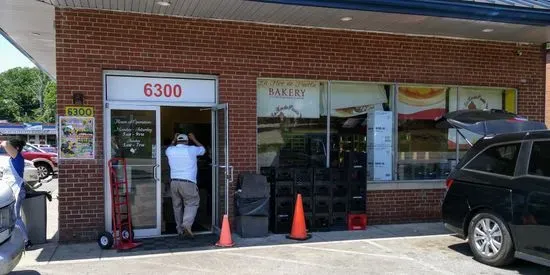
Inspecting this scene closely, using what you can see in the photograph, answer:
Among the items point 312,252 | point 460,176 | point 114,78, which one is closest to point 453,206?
point 460,176

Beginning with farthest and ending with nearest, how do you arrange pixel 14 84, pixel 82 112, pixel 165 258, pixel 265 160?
1. pixel 14 84
2. pixel 265 160
3. pixel 82 112
4. pixel 165 258

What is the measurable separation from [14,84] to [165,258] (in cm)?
9984

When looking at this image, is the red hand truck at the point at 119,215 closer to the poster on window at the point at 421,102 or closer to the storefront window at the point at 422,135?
the storefront window at the point at 422,135

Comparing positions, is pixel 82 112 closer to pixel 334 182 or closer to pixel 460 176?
pixel 334 182

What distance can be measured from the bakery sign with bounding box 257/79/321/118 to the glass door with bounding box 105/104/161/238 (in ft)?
6.39

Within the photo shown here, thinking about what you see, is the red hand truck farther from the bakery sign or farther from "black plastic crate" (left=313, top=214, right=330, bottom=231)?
"black plastic crate" (left=313, top=214, right=330, bottom=231)

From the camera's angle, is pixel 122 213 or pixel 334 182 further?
pixel 334 182

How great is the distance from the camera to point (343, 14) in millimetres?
8477

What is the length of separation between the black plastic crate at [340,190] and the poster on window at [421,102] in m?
2.09

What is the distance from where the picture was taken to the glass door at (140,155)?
846cm

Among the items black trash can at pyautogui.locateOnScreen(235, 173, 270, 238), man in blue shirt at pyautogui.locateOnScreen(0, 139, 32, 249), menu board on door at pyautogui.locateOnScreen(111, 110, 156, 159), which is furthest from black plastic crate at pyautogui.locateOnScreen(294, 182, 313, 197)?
man in blue shirt at pyautogui.locateOnScreen(0, 139, 32, 249)

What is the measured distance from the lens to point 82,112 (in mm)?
8078

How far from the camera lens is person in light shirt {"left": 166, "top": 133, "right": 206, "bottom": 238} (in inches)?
327

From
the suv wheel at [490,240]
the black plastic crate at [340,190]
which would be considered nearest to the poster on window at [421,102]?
the black plastic crate at [340,190]
